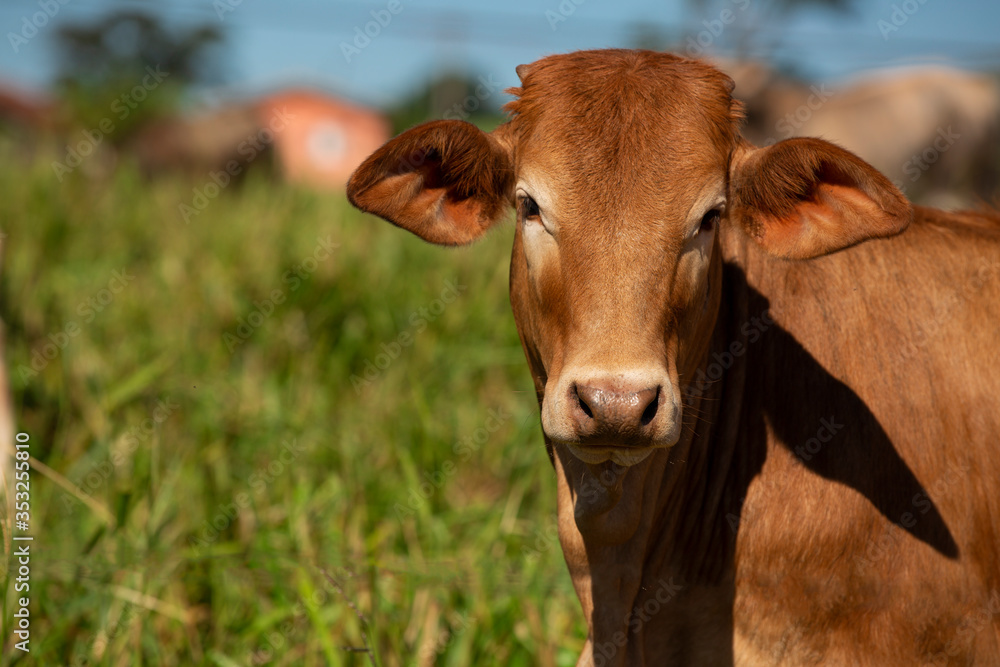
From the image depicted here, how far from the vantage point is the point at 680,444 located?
2.46 m

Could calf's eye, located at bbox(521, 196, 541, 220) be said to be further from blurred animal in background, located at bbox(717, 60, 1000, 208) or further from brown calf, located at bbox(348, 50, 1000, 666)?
blurred animal in background, located at bbox(717, 60, 1000, 208)

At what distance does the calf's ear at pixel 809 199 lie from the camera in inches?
86.6

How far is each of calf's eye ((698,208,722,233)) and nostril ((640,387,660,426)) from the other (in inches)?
19.9

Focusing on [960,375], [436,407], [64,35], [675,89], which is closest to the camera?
[675,89]

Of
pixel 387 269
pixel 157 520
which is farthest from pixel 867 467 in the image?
pixel 387 269

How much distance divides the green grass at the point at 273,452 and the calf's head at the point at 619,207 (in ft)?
3.89

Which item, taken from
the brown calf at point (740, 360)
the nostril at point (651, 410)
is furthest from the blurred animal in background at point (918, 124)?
the nostril at point (651, 410)

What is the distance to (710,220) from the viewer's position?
2.20 m

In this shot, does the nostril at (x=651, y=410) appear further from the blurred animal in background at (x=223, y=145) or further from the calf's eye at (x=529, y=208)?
the blurred animal in background at (x=223, y=145)

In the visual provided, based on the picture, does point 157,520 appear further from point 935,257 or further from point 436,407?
point 935,257

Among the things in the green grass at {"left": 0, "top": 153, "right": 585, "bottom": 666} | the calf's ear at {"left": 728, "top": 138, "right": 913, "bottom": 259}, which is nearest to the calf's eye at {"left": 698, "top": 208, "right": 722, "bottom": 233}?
the calf's ear at {"left": 728, "top": 138, "right": 913, "bottom": 259}

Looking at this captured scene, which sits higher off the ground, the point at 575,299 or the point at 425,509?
the point at 575,299

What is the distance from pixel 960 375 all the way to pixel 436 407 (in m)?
3.14

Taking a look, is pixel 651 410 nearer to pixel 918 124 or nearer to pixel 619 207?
pixel 619 207
